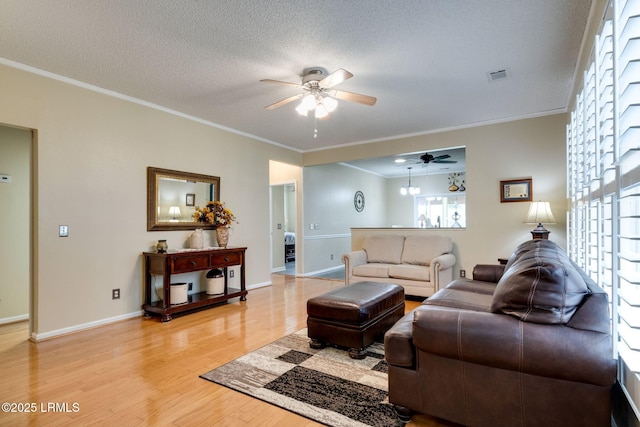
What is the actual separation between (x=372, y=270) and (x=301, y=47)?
3260 mm

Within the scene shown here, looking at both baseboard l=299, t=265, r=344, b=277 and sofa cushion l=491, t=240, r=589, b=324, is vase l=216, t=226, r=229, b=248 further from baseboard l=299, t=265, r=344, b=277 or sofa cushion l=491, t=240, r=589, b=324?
sofa cushion l=491, t=240, r=589, b=324

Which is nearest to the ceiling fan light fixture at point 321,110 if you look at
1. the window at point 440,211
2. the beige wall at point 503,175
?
the beige wall at point 503,175

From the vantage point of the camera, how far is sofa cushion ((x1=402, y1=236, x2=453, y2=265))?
193 inches

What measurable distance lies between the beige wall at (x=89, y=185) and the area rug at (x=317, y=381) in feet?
6.71

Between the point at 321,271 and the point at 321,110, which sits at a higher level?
the point at 321,110

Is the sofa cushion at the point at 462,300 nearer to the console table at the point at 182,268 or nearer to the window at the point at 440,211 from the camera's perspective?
the console table at the point at 182,268

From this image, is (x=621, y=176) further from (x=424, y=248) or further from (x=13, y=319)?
(x=13, y=319)

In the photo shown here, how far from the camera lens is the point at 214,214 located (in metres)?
4.57

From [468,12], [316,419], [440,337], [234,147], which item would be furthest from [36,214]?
[468,12]

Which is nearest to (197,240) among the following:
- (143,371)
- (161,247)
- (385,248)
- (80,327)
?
(161,247)

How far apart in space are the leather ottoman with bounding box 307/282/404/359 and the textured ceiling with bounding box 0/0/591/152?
216 centimetres

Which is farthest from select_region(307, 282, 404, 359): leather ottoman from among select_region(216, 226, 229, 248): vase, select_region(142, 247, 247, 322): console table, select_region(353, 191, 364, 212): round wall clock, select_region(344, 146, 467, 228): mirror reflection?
select_region(353, 191, 364, 212): round wall clock

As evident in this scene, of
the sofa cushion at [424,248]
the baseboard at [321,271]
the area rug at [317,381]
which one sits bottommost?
the baseboard at [321,271]

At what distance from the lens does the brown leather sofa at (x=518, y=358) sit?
140 centimetres
